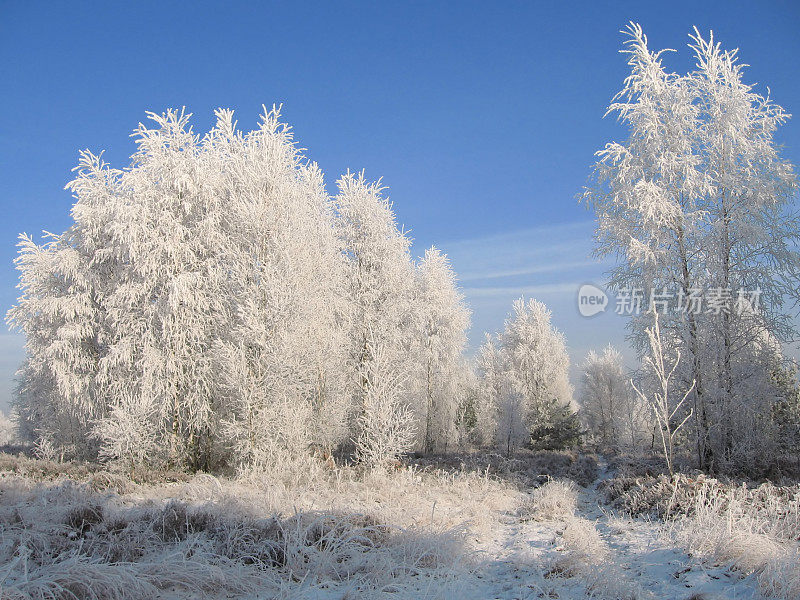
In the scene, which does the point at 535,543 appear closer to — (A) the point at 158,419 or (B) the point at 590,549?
(B) the point at 590,549

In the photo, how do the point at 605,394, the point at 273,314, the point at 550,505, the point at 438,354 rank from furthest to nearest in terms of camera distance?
1. the point at 605,394
2. the point at 438,354
3. the point at 273,314
4. the point at 550,505

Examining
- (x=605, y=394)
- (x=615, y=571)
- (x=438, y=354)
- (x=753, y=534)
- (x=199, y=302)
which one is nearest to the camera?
(x=615, y=571)

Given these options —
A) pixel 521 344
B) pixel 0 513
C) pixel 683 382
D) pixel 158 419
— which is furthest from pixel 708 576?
pixel 521 344

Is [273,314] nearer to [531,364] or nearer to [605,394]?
[531,364]

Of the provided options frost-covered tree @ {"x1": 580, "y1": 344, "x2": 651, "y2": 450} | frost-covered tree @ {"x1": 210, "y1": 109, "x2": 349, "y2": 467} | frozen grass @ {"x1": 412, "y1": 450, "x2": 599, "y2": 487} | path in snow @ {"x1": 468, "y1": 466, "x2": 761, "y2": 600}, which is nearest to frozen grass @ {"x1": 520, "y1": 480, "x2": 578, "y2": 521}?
path in snow @ {"x1": 468, "y1": 466, "x2": 761, "y2": 600}

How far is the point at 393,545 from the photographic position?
548 cm

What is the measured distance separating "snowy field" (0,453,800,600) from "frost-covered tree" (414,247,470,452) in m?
13.6

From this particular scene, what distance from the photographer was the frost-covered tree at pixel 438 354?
22.3 metres

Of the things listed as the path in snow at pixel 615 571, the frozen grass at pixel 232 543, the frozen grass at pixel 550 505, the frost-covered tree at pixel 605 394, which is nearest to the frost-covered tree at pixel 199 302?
the frozen grass at pixel 232 543

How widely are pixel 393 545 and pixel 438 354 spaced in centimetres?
1737

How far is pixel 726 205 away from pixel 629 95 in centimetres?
353

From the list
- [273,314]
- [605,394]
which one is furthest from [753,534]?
[605,394]

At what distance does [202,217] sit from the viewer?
13.0m

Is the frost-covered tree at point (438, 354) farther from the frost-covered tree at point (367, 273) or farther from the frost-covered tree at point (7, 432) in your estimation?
the frost-covered tree at point (7, 432)
